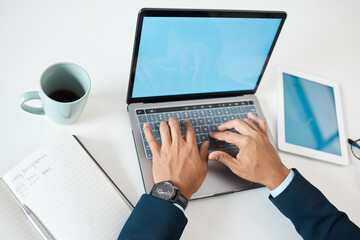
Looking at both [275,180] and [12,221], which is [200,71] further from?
[12,221]

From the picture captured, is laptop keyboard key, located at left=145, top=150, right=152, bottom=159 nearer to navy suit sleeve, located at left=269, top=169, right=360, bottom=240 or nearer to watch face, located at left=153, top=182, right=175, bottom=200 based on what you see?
watch face, located at left=153, top=182, right=175, bottom=200

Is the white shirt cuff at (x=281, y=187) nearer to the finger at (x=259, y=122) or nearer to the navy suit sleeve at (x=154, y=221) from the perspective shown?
the finger at (x=259, y=122)

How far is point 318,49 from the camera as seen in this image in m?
1.03

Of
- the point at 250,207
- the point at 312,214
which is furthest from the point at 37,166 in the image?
the point at 312,214

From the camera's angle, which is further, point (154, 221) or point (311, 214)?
point (311, 214)

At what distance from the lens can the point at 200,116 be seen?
76 cm

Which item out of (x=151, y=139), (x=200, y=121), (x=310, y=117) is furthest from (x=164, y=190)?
(x=310, y=117)

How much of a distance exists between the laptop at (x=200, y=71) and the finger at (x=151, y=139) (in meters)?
0.02

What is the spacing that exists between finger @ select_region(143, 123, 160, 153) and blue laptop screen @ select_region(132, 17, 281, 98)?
90 mm

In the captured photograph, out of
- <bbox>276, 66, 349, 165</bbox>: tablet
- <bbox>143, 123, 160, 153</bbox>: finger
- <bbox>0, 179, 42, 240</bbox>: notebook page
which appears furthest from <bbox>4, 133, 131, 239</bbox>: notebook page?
<bbox>276, 66, 349, 165</bbox>: tablet

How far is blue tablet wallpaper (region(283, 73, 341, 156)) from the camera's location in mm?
828

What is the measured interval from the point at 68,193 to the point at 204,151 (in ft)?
0.99

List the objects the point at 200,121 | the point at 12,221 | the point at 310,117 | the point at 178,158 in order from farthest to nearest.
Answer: the point at 310,117
the point at 200,121
the point at 178,158
the point at 12,221

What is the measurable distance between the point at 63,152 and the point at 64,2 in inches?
17.7
